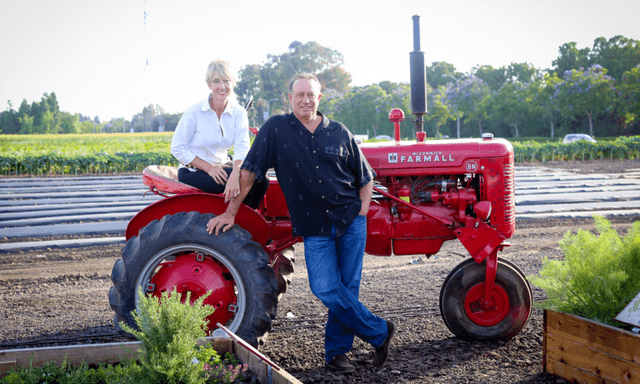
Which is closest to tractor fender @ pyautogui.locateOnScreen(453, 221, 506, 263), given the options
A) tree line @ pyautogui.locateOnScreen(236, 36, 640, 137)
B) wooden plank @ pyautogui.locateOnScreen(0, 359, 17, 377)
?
wooden plank @ pyautogui.locateOnScreen(0, 359, 17, 377)

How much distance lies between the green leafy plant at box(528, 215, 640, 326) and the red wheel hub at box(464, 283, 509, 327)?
449 mm

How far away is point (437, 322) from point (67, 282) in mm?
3869

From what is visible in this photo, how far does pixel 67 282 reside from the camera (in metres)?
5.26

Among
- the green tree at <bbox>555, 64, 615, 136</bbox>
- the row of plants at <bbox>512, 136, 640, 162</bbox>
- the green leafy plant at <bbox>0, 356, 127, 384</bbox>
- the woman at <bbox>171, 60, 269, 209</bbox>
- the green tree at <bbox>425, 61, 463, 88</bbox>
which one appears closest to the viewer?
the green leafy plant at <bbox>0, 356, 127, 384</bbox>

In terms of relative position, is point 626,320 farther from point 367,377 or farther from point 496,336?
point 367,377

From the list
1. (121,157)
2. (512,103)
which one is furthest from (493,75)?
(121,157)

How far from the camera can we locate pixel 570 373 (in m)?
2.72

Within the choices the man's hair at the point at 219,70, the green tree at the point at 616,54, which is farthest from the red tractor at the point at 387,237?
the green tree at the point at 616,54

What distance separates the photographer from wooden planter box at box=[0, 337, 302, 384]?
96.0 inches

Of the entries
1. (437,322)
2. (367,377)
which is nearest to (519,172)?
(437,322)

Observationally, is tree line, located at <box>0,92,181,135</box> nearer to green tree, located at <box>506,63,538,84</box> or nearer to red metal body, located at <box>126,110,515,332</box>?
green tree, located at <box>506,63,538,84</box>

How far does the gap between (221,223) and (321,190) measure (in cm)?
66

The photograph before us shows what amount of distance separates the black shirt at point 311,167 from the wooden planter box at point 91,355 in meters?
0.75

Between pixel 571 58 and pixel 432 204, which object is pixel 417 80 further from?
pixel 571 58
